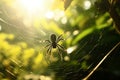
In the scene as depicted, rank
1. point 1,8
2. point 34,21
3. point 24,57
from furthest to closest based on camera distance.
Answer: point 34,21 < point 1,8 < point 24,57

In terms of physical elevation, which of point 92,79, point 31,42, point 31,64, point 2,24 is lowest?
point 92,79

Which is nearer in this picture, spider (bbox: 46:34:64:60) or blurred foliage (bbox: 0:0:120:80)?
blurred foliage (bbox: 0:0:120:80)

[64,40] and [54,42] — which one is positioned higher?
[54,42]

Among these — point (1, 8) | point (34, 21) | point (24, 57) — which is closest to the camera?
point (24, 57)

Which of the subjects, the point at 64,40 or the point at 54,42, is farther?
the point at 54,42

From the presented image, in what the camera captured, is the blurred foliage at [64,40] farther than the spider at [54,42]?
No

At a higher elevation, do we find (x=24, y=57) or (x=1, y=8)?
(x=1, y=8)

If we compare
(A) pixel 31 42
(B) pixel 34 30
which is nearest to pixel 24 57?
(A) pixel 31 42

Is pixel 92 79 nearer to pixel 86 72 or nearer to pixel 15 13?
pixel 86 72
